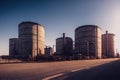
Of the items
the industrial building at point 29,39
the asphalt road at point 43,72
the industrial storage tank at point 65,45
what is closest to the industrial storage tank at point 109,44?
the industrial storage tank at point 65,45

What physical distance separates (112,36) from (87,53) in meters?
22.1

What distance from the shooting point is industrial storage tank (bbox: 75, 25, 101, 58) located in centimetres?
4428

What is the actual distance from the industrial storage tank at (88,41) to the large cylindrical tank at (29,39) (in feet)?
43.2

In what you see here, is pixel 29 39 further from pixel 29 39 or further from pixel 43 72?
pixel 43 72

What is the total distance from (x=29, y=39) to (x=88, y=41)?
18.1 metres

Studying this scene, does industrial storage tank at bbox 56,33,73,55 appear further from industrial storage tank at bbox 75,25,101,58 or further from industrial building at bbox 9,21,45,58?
industrial building at bbox 9,21,45,58

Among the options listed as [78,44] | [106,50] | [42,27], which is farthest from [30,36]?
[106,50]

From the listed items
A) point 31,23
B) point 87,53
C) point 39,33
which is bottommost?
point 87,53

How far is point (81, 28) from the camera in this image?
46.8 metres

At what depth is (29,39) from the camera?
38.3 meters

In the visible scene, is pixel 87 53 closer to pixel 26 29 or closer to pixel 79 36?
pixel 79 36

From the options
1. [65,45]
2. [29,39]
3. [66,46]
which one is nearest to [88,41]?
[66,46]

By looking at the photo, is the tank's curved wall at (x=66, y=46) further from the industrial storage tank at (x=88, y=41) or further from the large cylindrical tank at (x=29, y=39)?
the large cylindrical tank at (x=29, y=39)

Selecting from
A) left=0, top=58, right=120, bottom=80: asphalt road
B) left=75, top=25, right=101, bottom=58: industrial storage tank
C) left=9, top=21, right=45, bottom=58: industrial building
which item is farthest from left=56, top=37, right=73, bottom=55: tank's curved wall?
left=0, top=58, right=120, bottom=80: asphalt road
